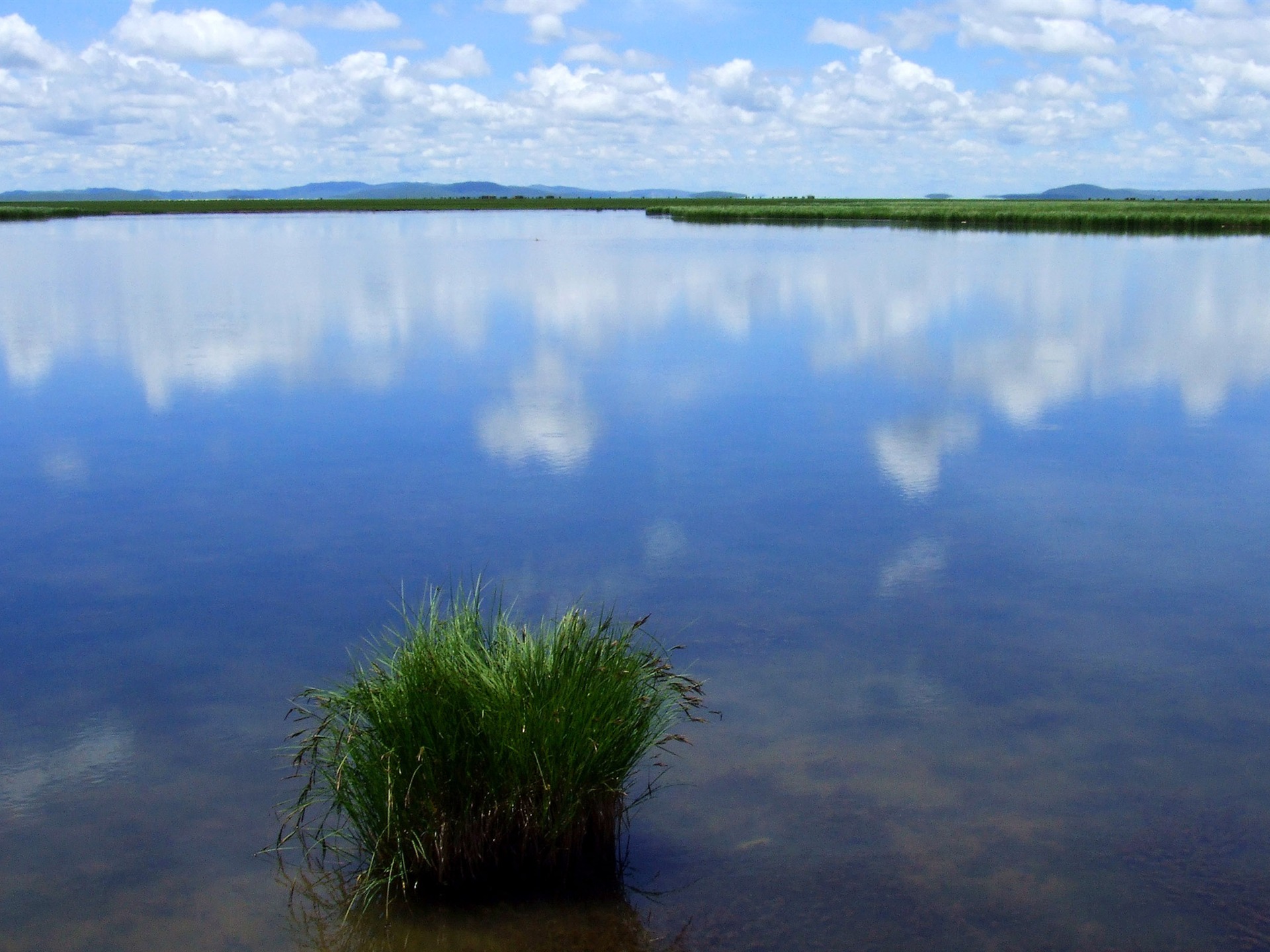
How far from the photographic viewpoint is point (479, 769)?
4.04 m

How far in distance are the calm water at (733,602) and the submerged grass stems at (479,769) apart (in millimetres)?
186

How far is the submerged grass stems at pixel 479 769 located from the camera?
4.00m

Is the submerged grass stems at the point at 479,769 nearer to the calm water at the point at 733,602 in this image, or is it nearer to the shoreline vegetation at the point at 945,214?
the calm water at the point at 733,602

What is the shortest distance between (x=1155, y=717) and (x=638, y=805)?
2274 millimetres

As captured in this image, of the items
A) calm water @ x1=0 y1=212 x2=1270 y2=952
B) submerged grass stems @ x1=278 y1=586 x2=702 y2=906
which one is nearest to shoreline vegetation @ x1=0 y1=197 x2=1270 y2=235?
calm water @ x1=0 y1=212 x2=1270 y2=952

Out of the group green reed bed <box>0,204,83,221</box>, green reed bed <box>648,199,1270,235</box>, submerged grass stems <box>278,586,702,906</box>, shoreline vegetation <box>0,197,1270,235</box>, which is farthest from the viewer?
green reed bed <box>0,204,83,221</box>

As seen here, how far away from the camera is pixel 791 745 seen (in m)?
4.91

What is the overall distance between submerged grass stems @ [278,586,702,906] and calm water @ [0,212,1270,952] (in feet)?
0.61

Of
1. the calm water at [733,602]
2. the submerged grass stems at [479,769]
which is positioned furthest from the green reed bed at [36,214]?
the submerged grass stems at [479,769]

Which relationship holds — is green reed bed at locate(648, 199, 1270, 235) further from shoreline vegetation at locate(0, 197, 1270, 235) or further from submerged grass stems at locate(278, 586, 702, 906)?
submerged grass stems at locate(278, 586, 702, 906)

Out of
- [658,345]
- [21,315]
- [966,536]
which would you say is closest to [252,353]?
[658,345]

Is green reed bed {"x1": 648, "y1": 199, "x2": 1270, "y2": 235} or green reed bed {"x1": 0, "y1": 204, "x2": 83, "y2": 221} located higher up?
green reed bed {"x1": 648, "y1": 199, "x2": 1270, "y2": 235}

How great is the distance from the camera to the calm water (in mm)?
4039

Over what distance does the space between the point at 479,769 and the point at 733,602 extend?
2.63 meters
